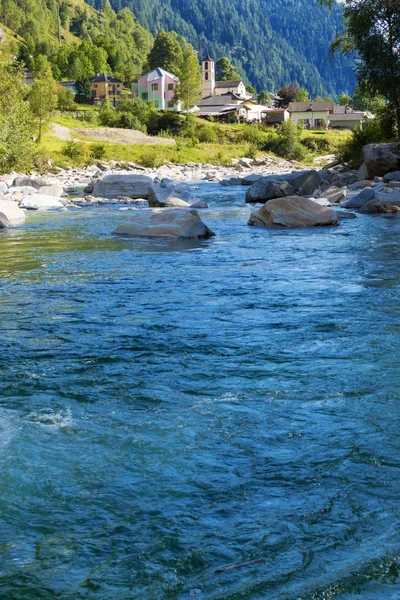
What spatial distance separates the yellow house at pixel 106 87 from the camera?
133250mm

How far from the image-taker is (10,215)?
1945 centimetres

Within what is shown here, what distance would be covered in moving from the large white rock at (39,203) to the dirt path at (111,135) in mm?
41817

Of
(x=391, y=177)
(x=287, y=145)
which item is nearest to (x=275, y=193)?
(x=391, y=177)

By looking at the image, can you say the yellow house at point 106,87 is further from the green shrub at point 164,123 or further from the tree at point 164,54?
the green shrub at point 164,123

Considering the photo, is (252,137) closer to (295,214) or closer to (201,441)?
(295,214)

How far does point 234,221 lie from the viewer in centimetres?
1883

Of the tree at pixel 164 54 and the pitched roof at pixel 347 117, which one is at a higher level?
the tree at pixel 164 54

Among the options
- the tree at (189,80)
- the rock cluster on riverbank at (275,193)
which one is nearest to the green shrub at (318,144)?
the tree at (189,80)

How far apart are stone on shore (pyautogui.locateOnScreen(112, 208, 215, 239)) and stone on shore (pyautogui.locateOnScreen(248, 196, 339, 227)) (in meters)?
2.04

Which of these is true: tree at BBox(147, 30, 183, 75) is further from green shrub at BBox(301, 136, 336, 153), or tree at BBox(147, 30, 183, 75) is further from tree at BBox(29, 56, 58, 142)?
tree at BBox(29, 56, 58, 142)

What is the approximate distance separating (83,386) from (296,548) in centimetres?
286

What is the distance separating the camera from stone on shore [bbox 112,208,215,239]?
15.8 meters

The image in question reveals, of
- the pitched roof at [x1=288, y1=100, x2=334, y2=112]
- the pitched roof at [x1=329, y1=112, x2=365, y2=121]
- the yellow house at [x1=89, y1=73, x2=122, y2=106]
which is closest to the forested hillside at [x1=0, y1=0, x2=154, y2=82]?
the yellow house at [x1=89, y1=73, x2=122, y2=106]

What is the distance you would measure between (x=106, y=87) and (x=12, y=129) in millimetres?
105795
